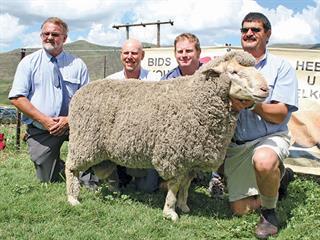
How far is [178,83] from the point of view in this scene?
4543mm

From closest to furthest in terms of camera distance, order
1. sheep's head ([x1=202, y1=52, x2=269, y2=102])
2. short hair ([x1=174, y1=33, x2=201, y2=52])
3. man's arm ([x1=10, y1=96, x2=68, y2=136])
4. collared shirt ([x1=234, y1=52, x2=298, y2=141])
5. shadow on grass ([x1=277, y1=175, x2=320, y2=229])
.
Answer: sheep's head ([x1=202, y1=52, x2=269, y2=102]), collared shirt ([x1=234, y1=52, x2=298, y2=141]), shadow on grass ([x1=277, y1=175, x2=320, y2=229]), short hair ([x1=174, y1=33, x2=201, y2=52]), man's arm ([x1=10, y1=96, x2=68, y2=136])

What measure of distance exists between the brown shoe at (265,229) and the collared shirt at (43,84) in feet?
9.27

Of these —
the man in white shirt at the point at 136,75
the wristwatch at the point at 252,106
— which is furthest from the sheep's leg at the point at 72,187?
the wristwatch at the point at 252,106

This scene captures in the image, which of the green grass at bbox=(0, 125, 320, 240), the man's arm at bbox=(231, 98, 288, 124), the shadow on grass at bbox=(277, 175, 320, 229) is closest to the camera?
the green grass at bbox=(0, 125, 320, 240)

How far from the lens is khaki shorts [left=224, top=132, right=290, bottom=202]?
4605 mm

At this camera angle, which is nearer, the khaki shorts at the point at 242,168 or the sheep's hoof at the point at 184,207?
the khaki shorts at the point at 242,168

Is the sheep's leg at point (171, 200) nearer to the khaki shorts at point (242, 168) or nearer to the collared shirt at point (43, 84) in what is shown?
the khaki shorts at point (242, 168)

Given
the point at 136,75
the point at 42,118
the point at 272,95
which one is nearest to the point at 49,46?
the point at 42,118

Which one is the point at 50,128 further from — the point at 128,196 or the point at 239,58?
the point at 239,58

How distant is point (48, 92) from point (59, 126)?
47 cm

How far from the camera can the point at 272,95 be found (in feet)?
14.5

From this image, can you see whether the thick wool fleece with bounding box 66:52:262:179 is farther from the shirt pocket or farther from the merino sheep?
the shirt pocket

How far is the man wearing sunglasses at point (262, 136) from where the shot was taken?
13.9ft

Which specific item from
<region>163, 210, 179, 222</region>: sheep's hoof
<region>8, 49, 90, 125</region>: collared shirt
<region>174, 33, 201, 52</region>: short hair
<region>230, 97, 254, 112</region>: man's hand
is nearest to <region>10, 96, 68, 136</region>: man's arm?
<region>8, 49, 90, 125</region>: collared shirt
